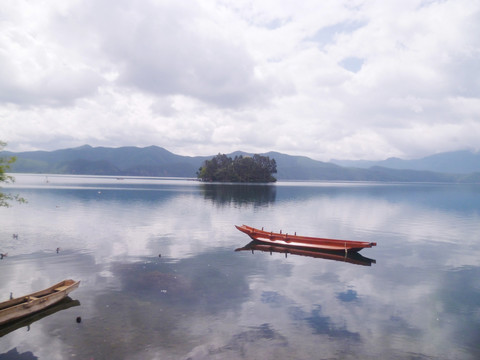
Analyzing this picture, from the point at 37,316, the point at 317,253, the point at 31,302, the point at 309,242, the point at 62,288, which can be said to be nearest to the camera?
the point at 31,302

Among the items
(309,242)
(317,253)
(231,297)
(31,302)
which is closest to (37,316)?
(31,302)

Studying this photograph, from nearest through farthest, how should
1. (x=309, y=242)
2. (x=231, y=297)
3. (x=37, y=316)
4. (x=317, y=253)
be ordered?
(x=37, y=316) < (x=231, y=297) < (x=317, y=253) < (x=309, y=242)

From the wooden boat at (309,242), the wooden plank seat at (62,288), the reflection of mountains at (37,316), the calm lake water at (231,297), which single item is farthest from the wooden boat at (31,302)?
the wooden boat at (309,242)

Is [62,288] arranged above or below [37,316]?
above

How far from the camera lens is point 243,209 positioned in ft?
321

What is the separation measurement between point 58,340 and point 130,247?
26649 mm

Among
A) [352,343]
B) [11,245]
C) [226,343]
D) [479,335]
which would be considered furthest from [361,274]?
[11,245]

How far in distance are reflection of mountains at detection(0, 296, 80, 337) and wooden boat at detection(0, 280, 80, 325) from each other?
0.40 metres

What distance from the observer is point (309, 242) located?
49562 mm

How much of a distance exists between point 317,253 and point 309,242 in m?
2.14

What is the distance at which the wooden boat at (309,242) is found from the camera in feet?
152

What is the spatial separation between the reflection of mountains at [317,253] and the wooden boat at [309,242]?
0.80 m

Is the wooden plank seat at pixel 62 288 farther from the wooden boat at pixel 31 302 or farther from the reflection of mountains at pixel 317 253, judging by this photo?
the reflection of mountains at pixel 317 253

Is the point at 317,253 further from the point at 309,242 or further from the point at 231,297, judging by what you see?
the point at 231,297
